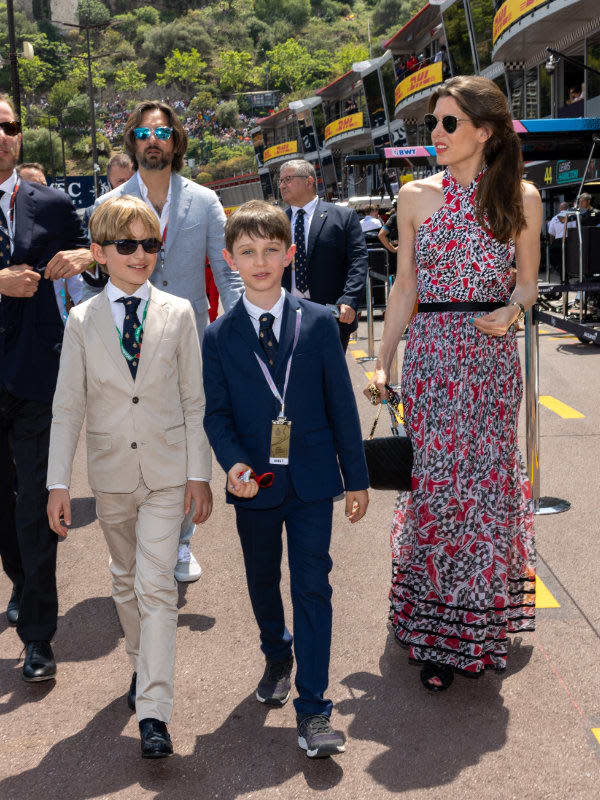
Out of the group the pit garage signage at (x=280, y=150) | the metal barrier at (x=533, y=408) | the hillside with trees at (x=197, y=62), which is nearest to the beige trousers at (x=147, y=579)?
the metal barrier at (x=533, y=408)

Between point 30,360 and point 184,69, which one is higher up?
point 184,69

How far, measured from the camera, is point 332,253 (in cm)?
649

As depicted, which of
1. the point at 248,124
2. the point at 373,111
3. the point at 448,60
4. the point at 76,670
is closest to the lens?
the point at 76,670

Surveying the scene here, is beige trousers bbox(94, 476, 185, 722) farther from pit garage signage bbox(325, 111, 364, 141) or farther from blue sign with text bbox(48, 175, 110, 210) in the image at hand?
pit garage signage bbox(325, 111, 364, 141)

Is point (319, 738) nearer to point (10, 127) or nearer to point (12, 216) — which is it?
point (12, 216)

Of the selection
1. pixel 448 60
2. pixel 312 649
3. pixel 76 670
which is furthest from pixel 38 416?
pixel 448 60

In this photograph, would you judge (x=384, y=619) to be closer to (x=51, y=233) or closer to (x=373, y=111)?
(x=51, y=233)

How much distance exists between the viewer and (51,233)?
393cm

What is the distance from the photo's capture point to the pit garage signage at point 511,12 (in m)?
25.6

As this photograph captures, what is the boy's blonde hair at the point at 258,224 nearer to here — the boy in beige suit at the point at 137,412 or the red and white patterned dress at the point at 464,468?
the boy in beige suit at the point at 137,412

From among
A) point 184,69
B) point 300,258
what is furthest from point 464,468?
point 184,69

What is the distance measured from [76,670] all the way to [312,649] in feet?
3.98

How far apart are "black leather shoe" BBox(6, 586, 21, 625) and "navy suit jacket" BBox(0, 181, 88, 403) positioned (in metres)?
1.06

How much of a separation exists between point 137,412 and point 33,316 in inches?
36.9
